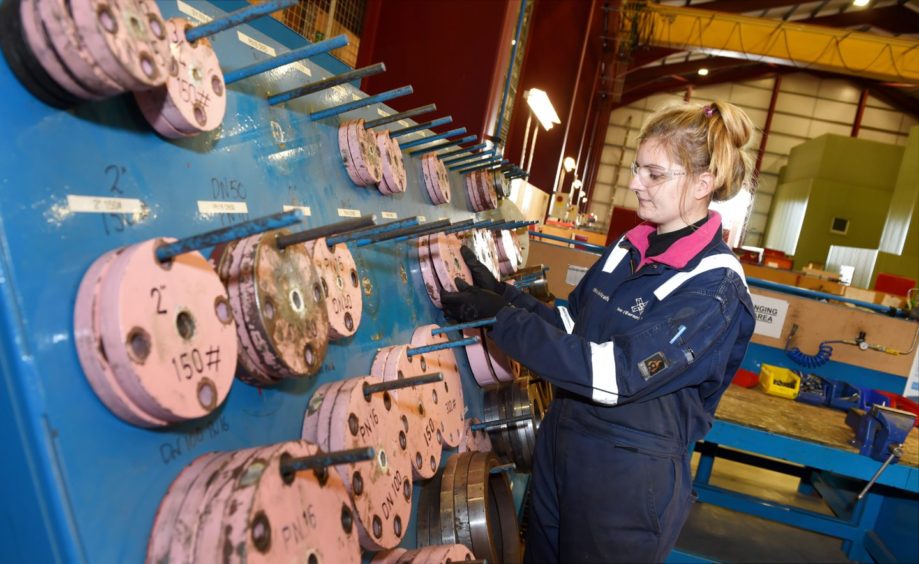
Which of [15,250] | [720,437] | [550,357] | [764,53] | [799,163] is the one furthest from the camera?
[799,163]

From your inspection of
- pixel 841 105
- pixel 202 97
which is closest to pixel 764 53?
pixel 841 105

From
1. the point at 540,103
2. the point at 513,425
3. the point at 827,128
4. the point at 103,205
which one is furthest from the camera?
the point at 827,128

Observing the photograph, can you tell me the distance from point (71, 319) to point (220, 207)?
0.31 m

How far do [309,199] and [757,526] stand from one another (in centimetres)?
409

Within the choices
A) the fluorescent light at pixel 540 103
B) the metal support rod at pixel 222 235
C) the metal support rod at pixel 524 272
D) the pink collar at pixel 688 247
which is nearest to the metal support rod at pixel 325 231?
the metal support rod at pixel 222 235

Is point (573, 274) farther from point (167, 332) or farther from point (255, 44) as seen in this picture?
point (167, 332)

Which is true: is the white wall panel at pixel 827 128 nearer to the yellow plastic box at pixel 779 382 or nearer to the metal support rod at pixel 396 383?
the yellow plastic box at pixel 779 382

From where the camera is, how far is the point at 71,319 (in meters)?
0.60

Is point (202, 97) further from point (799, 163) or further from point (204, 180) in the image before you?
point (799, 163)

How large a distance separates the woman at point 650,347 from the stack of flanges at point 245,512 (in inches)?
28.3

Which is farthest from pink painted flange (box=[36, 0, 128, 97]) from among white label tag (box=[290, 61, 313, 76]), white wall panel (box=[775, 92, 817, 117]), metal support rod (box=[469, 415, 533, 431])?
white wall panel (box=[775, 92, 817, 117])

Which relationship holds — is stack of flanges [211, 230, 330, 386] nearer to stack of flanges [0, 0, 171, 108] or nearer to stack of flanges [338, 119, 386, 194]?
stack of flanges [0, 0, 171, 108]

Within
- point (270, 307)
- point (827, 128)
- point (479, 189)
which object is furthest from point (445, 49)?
point (827, 128)

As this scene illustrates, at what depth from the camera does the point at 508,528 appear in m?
1.76
